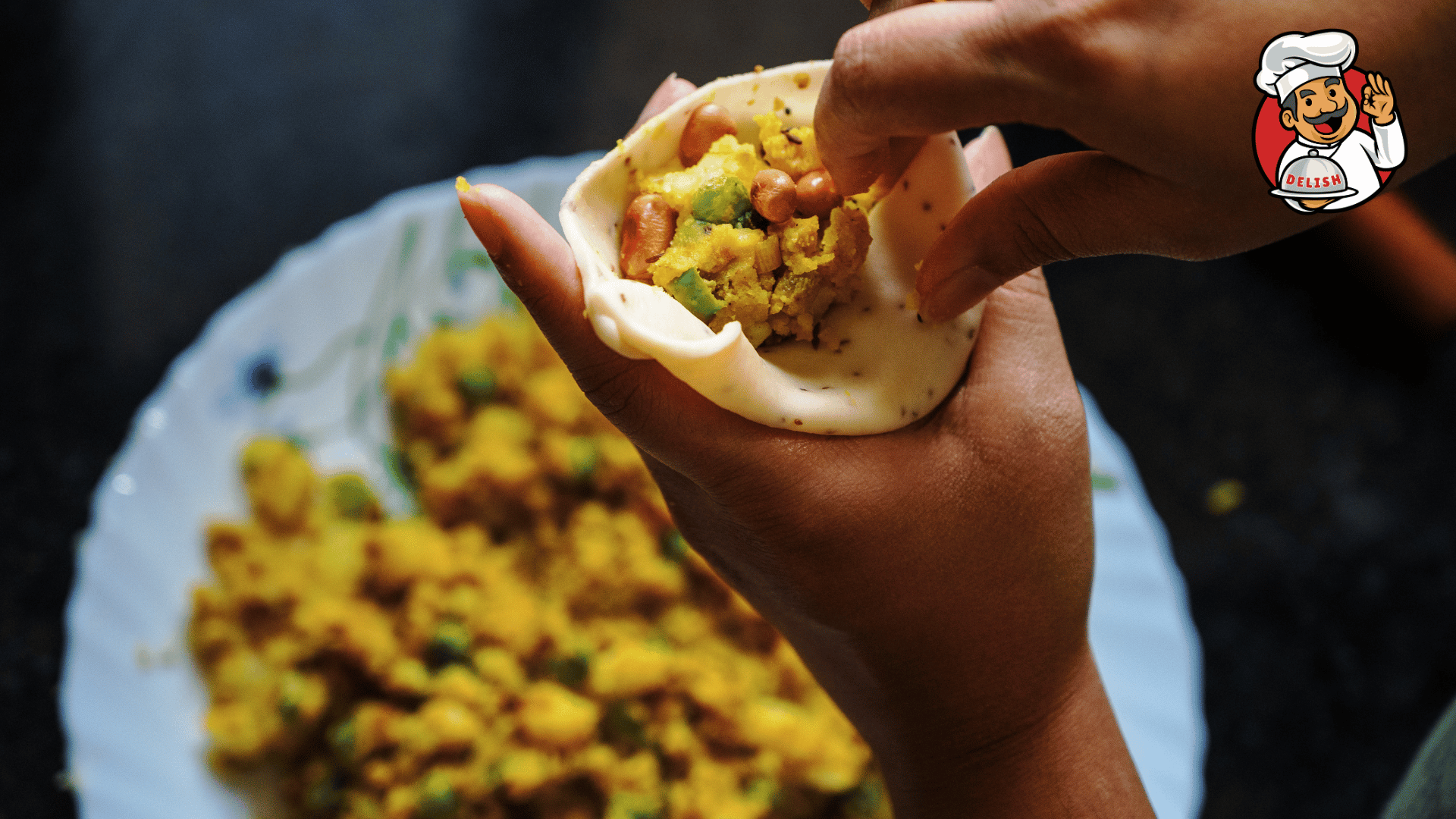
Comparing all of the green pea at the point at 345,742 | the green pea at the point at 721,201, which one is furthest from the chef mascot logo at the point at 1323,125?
the green pea at the point at 345,742

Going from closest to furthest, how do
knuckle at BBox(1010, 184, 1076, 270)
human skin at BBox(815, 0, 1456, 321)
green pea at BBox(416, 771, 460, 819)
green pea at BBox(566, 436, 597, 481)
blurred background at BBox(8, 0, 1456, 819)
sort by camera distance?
human skin at BBox(815, 0, 1456, 321) → knuckle at BBox(1010, 184, 1076, 270) → green pea at BBox(416, 771, 460, 819) → green pea at BBox(566, 436, 597, 481) → blurred background at BBox(8, 0, 1456, 819)

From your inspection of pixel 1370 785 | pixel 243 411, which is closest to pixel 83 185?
pixel 243 411

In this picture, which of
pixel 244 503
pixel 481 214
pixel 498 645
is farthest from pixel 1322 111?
pixel 244 503

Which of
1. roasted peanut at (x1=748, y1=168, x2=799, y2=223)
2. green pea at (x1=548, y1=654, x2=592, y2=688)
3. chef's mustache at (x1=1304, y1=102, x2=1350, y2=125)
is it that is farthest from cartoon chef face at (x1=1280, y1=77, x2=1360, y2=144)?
green pea at (x1=548, y1=654, x2=592, y2=688)

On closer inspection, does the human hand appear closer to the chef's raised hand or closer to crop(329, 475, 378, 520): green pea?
the chef's raised hand

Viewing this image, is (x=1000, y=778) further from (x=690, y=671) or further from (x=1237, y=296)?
(x=1237, y=296)

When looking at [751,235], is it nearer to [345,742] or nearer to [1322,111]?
[1322,111]

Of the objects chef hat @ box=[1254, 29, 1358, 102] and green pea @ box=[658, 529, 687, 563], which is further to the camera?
green pea @ box=[658, 529, 687, 563]

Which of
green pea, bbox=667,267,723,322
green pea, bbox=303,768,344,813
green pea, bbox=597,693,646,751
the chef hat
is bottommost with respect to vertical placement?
green pea, bbox=303,768,344,813
